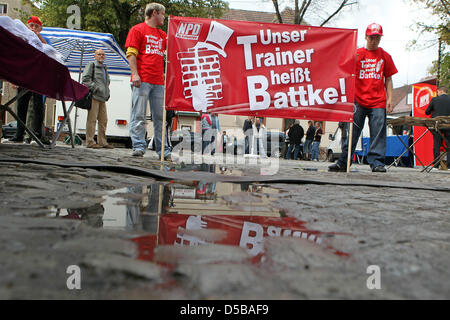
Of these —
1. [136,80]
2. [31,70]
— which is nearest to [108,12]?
[136,80]

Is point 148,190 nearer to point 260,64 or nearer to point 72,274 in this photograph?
point 72,274

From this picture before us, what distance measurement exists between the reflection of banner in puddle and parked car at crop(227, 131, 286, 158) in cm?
1413

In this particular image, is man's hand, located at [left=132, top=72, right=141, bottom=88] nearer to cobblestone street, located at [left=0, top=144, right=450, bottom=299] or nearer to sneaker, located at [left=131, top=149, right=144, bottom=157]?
sneaker, located at [left=131, top=149, right=144, bottom=157]

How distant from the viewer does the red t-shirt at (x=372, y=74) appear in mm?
5660

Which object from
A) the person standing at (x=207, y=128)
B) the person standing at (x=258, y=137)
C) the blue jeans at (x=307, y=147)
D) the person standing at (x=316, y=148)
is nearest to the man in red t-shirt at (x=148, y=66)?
the person standing at (x=207, y=128)

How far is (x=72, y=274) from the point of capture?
32.4 inches

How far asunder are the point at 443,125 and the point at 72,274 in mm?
7487

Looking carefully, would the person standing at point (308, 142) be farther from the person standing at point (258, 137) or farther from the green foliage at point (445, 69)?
the green foliage at point (445, 69)

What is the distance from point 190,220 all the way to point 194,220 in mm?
16

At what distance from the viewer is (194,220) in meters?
1.48

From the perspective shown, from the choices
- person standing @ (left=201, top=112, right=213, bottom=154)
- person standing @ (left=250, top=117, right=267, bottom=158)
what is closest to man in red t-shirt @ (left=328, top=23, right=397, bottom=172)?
person standing @ (left=201, top=112, right=213, bottom=154)

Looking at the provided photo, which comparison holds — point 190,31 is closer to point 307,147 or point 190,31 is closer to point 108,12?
point 307,147

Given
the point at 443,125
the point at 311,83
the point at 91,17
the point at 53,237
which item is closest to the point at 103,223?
the point at 53,237

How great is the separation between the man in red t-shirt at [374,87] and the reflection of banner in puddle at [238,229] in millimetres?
4620
